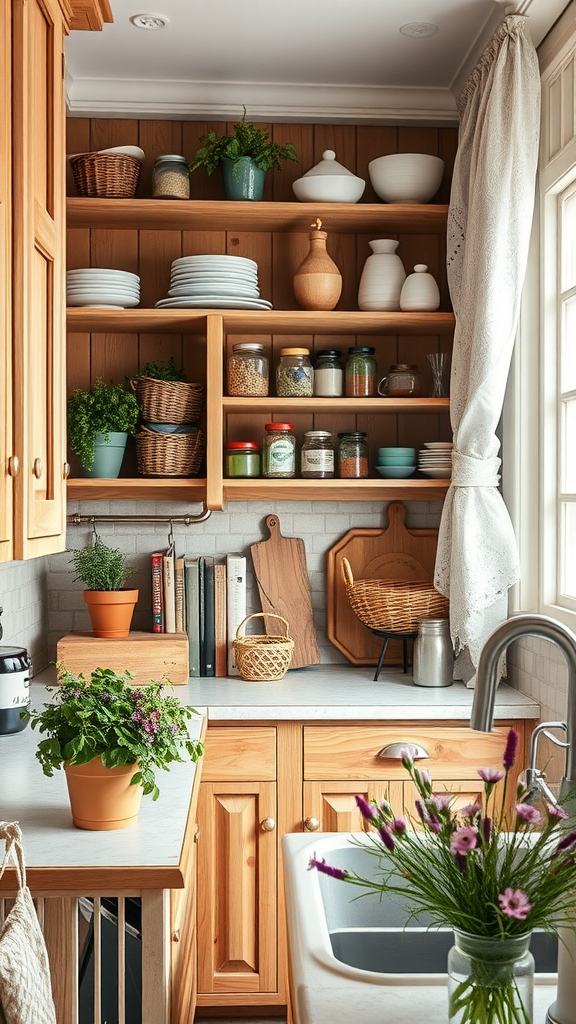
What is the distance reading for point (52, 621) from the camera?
10.8 feet

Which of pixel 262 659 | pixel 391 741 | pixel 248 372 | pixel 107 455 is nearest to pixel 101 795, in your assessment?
pixel 391 741

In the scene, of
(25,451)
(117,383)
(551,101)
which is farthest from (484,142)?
(25,451)

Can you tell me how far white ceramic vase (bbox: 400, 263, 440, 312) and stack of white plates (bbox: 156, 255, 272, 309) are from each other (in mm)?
451

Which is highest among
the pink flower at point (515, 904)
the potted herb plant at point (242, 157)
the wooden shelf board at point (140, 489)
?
the potted herb plant at point (242, 157)

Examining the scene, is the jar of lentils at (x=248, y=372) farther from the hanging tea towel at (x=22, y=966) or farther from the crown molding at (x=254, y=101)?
the hanging tea towel at (x=22, y=966)

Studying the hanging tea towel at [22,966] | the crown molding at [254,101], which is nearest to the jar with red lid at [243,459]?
the crown molding at [254,101]

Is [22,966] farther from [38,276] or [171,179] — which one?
[171,179]

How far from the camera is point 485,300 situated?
2691 mm

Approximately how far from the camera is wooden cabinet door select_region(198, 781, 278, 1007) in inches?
108

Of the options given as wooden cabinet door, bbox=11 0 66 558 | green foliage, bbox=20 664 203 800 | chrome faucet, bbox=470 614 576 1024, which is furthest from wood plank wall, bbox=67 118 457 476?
chrome faucet, bbox=470 614 576 1024

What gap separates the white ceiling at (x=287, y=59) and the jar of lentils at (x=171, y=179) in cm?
23

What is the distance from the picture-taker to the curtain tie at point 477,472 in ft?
9.32

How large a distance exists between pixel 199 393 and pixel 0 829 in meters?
2.01

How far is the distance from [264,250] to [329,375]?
1.72 ft
